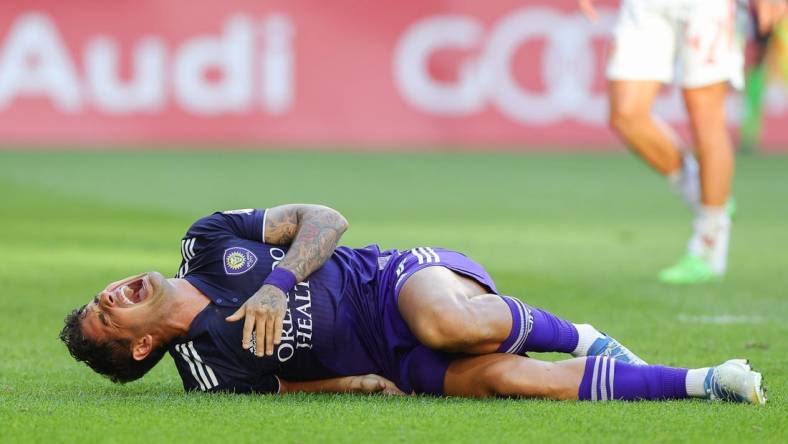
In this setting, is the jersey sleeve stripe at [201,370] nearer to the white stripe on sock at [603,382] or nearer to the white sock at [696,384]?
the white stripe on sock at [603,382]

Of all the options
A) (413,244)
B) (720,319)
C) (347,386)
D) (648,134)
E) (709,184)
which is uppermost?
(648,134)

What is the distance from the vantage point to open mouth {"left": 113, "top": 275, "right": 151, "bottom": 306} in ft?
15.5

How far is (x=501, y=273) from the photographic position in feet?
26.6

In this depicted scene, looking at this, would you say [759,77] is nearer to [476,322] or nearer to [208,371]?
[476,322]

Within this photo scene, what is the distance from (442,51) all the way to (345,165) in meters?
2.60

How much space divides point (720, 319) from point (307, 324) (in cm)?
252

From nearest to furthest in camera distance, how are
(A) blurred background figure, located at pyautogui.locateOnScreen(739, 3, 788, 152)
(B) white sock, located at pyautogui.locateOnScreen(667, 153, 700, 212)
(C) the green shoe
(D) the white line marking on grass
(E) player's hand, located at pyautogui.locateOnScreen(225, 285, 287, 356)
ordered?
(E) player's hand, located at pyautogui.locateOnScreen(225, 285, 287, 356) < (D) the white line marking on grass < (C) the green shoe < (B) white sock, located at pyautogui.locateOnScreen(667, 153, 700, 212) < (A) blurred background figure, located at pyautogui.locateOnScreen(739, 3, 788, 152)

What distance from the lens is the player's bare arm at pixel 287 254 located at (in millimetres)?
4547

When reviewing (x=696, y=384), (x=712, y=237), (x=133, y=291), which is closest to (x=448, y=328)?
(x=696, y=384)

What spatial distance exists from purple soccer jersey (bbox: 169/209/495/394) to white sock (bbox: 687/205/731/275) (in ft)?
11.0

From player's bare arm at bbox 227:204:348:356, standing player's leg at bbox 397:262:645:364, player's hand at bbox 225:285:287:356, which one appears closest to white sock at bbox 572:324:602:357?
standing player's leg at bbox 397:262:645:364

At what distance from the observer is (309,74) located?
18.1 metres

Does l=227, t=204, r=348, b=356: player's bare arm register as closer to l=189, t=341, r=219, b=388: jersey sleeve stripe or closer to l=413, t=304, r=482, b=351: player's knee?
l=189, t=341, r=219, b=388: jersey sleeve stripe

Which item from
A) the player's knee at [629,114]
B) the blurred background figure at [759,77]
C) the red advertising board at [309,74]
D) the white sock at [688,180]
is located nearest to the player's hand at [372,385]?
the player's knee at [629,114]
